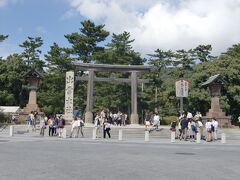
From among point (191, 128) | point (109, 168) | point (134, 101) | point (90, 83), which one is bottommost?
point (109, 168)

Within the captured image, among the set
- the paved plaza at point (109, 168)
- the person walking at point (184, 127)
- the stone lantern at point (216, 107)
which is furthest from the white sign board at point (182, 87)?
the paved plaza at point (109, 168)

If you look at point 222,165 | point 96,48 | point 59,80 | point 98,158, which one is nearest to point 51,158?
point 98,158

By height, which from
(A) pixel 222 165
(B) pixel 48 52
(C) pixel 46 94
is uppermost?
(B) pixel 48 52

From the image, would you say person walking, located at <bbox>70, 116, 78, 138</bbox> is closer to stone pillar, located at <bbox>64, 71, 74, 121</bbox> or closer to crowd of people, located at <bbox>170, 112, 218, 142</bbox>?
crowd of people, located at <bbox>170, 112, 218, 142</bbox>

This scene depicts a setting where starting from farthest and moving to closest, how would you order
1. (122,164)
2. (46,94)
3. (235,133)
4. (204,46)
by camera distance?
1. (204,46)
2. (46,94)
3. (235,133)
4. (122,164)

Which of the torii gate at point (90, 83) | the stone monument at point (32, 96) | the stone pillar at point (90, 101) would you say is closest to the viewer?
the torii gate at point (90, 83)

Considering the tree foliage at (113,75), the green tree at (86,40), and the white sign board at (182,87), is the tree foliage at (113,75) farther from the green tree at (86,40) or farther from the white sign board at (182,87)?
the white sign board at (182,87)

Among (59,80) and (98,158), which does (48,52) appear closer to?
(59,80)

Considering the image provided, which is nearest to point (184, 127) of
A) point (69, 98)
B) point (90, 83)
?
point (69, 98)

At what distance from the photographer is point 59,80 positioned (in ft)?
172

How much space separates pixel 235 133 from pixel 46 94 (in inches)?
1107

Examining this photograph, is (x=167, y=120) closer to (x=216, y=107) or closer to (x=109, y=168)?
(x=216, y=107)

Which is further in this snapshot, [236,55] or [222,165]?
[236,55]

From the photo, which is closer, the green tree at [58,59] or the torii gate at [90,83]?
the torii gate at [90,83]
